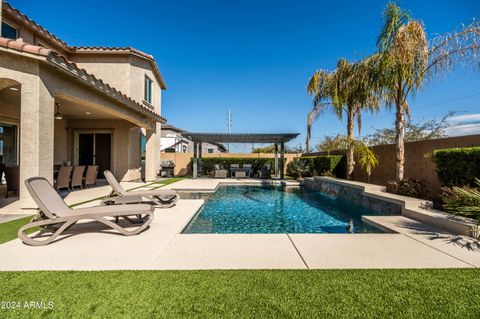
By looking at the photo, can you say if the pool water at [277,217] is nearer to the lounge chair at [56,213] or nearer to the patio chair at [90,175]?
the lounge chair at [56,213]

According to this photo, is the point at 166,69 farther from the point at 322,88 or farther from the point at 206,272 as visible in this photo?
the point at 206,272

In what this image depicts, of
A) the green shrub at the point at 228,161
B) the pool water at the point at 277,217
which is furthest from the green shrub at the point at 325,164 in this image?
the pool water at the point at 277,217

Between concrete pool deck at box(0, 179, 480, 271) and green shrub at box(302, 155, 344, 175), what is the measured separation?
37.0ft

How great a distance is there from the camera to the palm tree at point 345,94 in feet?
37.2

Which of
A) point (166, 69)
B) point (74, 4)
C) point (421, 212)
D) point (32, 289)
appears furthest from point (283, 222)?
point (166, 69)

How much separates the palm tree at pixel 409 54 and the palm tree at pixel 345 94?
1.73m

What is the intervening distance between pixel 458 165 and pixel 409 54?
3.86 m

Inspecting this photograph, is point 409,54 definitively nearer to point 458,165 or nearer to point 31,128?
point 458,165

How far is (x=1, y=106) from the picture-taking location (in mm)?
9469

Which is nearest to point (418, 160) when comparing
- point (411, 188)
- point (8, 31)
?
point (411, 188)

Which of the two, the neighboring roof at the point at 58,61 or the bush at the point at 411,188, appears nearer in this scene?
the neighboring roof at the point at 58,61

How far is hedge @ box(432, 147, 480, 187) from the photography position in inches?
242

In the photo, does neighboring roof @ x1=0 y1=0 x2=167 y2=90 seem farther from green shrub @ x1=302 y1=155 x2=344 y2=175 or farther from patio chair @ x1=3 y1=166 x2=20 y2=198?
green shrub @ x1=302 y1=155 x2=344 y2=175

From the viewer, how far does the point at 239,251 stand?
12.5 feet
